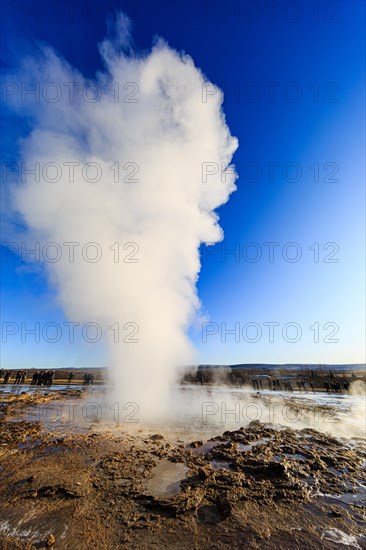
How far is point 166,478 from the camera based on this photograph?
660 centimetres

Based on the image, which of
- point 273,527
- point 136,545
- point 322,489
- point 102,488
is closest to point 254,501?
point 273,527

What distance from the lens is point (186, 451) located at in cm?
845

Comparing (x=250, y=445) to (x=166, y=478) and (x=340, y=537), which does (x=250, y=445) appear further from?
(x=340, y=537)

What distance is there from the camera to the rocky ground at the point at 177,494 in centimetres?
448

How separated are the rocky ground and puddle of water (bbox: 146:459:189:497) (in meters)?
0.03

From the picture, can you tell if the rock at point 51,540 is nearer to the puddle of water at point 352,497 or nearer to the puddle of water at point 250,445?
the puddle of water at point 352,497

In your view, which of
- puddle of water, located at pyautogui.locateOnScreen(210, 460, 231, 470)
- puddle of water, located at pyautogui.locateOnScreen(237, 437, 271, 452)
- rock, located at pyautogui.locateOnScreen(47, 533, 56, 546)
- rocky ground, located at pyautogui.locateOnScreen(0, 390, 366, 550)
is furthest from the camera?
puddle of water, located at pyautogui.locateOnScreen(237, 437, 271, 452)

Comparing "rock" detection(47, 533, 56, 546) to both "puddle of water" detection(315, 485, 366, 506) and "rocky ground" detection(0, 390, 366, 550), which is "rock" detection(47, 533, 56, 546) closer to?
"rocky ground" detection(0, 390, 366, 550)


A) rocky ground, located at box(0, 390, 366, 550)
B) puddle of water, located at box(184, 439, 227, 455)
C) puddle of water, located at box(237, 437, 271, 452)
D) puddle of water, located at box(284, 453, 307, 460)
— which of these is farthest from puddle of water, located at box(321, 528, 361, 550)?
puddle of water, located at box(184, 439, 227, 455)

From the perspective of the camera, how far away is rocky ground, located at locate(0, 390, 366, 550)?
4480mm

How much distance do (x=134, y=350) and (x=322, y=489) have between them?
12.4 m

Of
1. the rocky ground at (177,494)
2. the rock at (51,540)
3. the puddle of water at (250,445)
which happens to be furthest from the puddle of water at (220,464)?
the rock at (51,540)

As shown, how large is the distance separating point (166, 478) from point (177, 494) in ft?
Answer: 3.24

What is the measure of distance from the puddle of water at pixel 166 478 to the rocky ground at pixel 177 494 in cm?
3
